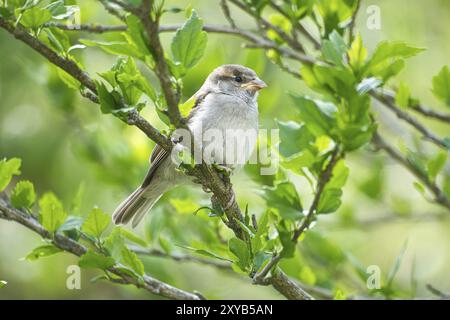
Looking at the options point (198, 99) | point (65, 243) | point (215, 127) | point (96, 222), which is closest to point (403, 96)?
point (215, 127)

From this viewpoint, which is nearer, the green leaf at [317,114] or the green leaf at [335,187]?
the green leaf at [317,114]

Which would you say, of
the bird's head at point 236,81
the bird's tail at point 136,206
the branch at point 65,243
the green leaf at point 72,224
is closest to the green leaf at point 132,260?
the branch at point 65,243

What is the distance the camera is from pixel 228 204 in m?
2.81

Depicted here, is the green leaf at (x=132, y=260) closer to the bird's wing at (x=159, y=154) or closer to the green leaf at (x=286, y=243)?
the green leaf at (x=286, y=243)

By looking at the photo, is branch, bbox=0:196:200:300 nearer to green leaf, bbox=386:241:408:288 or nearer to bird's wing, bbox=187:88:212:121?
green leaf, bbox=386:241:408:288

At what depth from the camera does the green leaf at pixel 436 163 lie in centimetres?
325

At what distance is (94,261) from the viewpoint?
9.30 ft

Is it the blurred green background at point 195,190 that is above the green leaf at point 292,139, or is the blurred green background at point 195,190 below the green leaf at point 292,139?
below

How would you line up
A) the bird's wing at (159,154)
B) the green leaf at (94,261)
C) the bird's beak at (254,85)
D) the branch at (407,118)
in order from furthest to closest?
the bird's beak at (254,85)
the bird's wing at (159,154)
the branch at (407,118)
the green leaf at (94,261)

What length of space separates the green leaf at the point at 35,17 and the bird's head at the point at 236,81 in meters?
1.93

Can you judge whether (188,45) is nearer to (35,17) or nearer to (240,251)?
(35,17)

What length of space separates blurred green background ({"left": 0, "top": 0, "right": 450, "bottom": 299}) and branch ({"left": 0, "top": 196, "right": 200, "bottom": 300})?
69 cm

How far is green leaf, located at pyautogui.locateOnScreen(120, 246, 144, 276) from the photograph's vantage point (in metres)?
2.99

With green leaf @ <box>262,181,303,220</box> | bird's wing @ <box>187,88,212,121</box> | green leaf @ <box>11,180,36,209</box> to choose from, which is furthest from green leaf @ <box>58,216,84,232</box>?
bird's wing @ <box>187,88,212,121</box>
